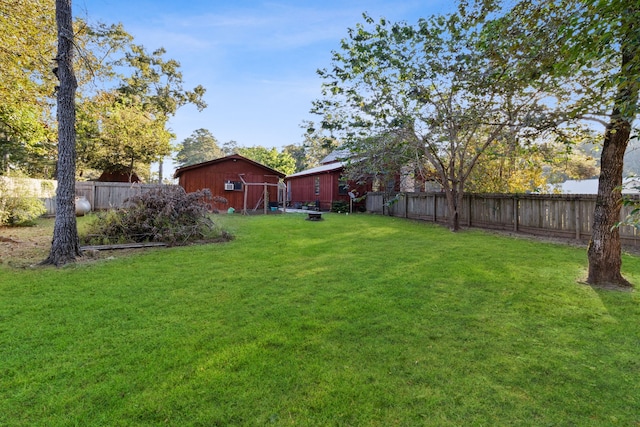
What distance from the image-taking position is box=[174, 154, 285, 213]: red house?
16.7 m

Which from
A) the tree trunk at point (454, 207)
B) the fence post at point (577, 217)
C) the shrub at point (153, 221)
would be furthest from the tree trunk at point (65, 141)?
the fence post at point (577, 217)

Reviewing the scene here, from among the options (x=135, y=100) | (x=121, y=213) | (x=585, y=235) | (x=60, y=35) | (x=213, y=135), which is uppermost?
(x=213, y=135)

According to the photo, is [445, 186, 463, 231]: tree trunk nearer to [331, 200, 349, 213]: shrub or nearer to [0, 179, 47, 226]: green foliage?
[331, 200, 349, 213]: shrub

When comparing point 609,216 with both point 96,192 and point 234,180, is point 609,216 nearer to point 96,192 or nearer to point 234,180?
point 234,180

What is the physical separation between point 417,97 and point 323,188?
37.9 ft

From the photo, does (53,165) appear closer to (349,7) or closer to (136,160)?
(136,160)

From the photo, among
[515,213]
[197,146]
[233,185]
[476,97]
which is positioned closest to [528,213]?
[515,213]

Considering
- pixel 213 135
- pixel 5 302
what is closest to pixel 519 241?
pixel 5 302

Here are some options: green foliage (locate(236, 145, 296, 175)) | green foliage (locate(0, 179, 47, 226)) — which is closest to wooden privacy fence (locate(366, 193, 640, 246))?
green foliage (locate(0, 179, 47, 226))

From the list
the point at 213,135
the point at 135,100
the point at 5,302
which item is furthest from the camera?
the point at 213,135

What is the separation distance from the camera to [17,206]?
9.48m

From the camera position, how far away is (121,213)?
23.7 ft

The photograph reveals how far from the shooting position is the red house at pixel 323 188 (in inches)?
739

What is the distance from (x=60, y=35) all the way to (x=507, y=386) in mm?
7581
